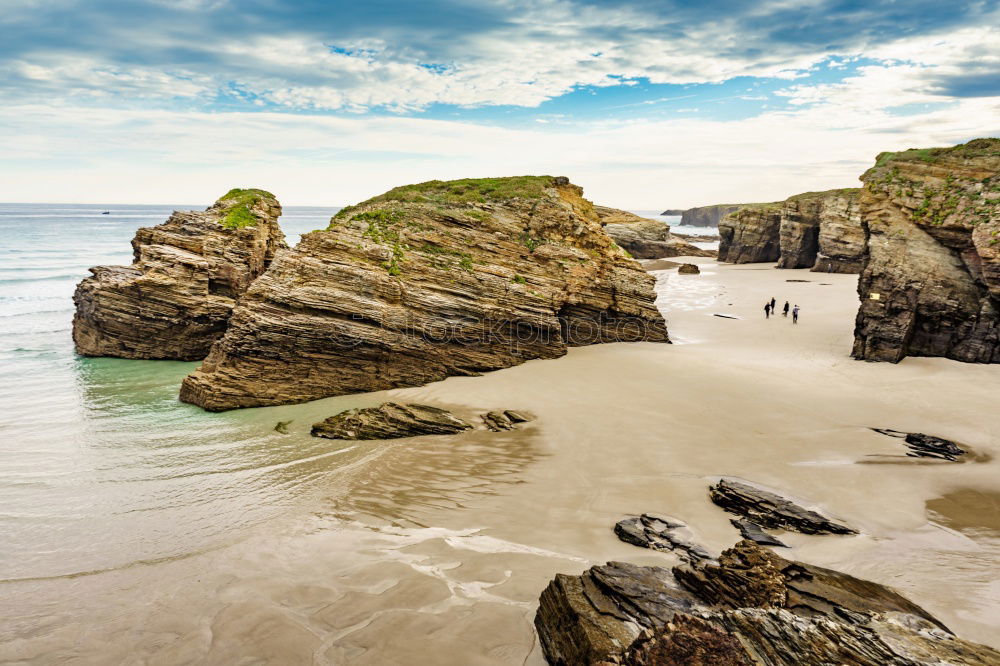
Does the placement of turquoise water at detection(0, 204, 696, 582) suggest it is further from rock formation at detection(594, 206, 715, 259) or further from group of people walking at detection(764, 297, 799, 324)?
rock formation at detection(594, 206, 715, 259)

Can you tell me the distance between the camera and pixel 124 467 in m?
14.0

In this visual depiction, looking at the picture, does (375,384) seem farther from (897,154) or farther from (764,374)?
(897,154)

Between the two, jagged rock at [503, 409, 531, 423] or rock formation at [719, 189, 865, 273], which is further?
rock formation at [719, 189, 865, 273]

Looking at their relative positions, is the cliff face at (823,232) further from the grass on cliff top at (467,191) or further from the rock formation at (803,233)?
the grass on cliff top at (467,191)

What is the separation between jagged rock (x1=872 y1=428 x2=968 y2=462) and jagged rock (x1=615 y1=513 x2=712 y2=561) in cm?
866

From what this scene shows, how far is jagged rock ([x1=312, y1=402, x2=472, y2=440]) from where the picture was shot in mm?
15570

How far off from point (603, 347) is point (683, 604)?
18509 mm

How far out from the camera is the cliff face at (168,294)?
25172 mm

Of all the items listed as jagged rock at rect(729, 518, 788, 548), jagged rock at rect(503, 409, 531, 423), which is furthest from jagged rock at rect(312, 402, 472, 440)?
jagged rock at rect(729, 518, 788, 548)

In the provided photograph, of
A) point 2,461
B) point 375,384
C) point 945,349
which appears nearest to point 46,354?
point 2,461

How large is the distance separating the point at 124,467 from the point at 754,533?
51.8ft

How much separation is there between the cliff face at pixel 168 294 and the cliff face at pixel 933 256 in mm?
30914

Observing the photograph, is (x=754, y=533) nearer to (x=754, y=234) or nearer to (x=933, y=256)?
(x=933, y=256)

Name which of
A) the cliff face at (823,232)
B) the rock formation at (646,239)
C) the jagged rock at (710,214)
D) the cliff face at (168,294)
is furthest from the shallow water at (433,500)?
the jagged rock at (710,214)
